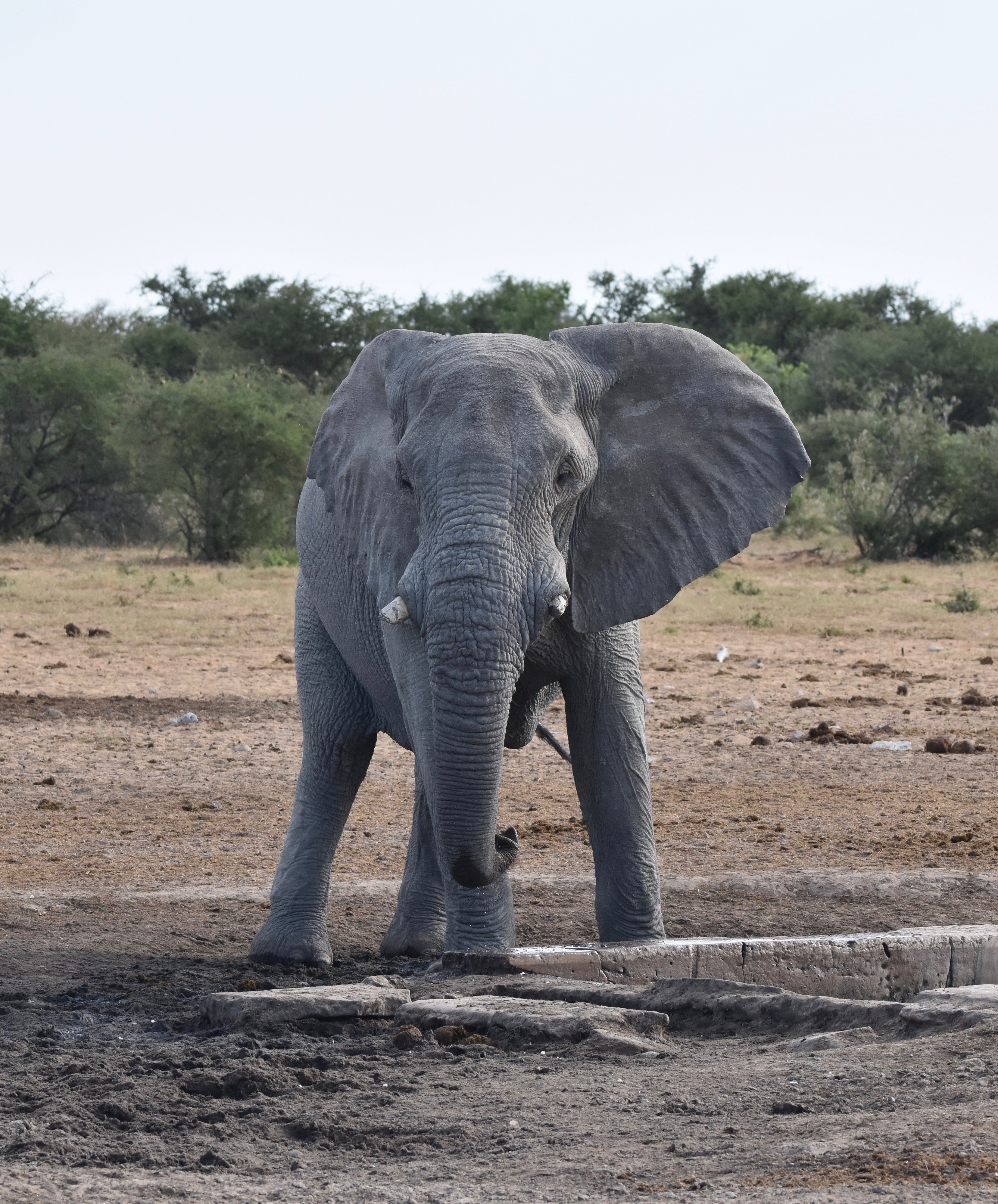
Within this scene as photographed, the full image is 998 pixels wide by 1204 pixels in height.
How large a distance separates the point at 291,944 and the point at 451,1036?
161cm

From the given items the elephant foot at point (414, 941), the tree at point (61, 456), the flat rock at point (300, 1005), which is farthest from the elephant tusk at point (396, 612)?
the tree at point (61, 456)

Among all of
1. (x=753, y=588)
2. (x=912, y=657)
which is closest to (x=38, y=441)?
(x=753, y=588)

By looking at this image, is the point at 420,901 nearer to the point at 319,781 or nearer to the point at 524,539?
the point at 319,781

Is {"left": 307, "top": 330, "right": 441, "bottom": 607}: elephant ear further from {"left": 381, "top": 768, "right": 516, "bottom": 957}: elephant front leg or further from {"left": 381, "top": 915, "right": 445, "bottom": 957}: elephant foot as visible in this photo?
{"left": 381, "top": 915, "right": 445, "bottom": 957}: elephant foot

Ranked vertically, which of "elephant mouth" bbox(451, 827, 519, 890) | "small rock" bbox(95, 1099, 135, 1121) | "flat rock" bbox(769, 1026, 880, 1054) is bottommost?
"small rock" bbox(95, 1099, 135, 1121)

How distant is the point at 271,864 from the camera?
22.5 ft

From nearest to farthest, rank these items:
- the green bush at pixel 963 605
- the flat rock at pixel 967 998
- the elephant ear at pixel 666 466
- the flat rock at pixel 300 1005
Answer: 1. the flat rock at pixel 967 998
2. the flat rock at pixel 300 1005
3. the elephant ear at pixel 666 466
4. the green bush at pixel 963 605

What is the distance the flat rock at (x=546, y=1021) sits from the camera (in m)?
3.73

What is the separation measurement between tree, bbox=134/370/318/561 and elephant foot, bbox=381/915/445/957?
17680 millimetres

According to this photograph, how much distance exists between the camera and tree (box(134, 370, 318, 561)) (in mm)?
22953

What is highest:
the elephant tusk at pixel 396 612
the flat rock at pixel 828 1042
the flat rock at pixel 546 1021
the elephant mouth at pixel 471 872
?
the elephant tusk at pixel 396 612

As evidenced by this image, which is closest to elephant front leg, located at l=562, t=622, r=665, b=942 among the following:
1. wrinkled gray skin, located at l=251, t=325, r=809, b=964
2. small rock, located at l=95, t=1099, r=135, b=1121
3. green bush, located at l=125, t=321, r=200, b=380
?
wrinkled gray skin, located at l=251, t=325, r=809, b=964

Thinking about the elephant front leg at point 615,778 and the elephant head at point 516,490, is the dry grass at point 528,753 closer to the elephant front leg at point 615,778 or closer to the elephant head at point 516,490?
the elephant front leg at point 615,778

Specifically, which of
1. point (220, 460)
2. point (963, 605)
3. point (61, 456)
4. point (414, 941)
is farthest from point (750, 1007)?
point (61, 456)
